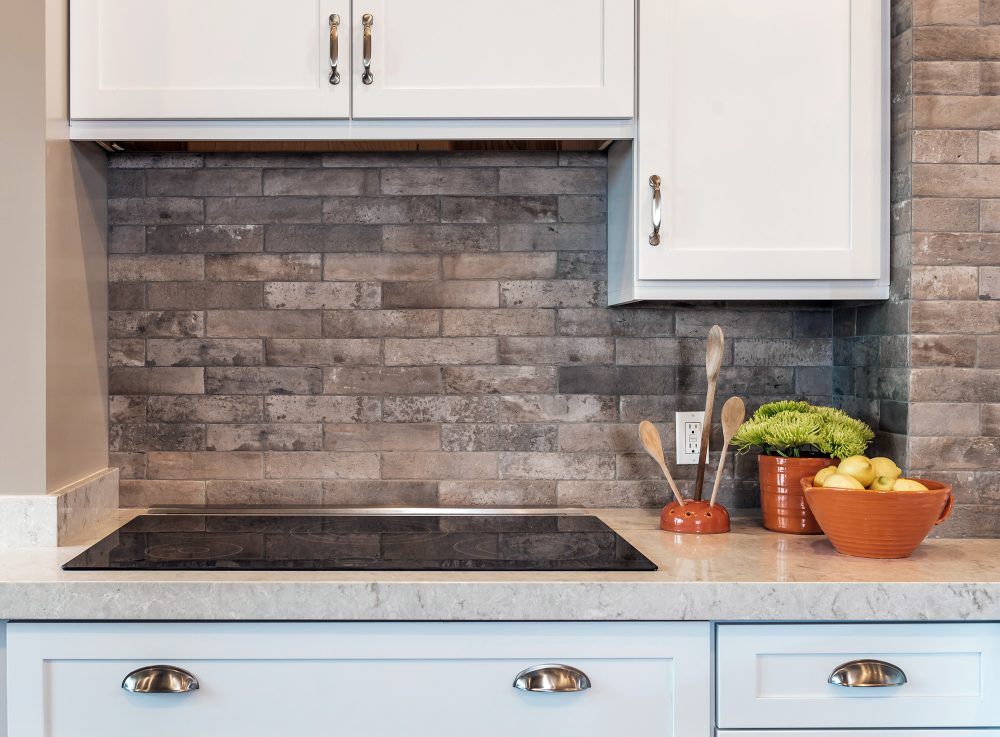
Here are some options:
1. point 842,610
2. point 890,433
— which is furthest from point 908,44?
point 842,610

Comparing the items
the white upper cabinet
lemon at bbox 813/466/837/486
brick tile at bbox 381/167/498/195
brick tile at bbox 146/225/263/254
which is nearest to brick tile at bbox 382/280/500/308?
brick tile at bbox 381/167/498/195

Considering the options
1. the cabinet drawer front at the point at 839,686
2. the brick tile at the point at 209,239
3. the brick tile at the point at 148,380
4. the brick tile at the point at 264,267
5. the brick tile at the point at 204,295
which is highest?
the brick tile at the point at 209,239

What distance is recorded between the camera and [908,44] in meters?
1.73

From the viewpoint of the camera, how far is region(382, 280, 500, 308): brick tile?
81.1 inches

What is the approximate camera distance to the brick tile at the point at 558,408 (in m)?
2.07

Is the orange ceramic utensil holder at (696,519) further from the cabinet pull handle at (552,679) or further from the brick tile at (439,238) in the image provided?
the brick tile at (439,238)

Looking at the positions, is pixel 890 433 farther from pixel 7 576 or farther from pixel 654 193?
pixel 7 576

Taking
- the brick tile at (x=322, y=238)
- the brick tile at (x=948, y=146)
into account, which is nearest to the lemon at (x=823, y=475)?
the brick tile at (x=948, y=146)

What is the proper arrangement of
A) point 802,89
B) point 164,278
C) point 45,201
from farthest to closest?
point 164,278 → point 802,89 → point 45,201

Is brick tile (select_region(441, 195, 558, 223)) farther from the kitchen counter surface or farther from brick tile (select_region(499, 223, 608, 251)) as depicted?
the kitchen counter surface

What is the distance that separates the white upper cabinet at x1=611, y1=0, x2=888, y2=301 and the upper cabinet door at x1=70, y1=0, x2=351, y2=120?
0.64 meters

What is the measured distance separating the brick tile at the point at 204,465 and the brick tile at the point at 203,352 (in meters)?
0.21

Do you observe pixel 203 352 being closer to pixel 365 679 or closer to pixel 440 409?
pixel 440 409

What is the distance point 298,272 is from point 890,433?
1.34 metres
